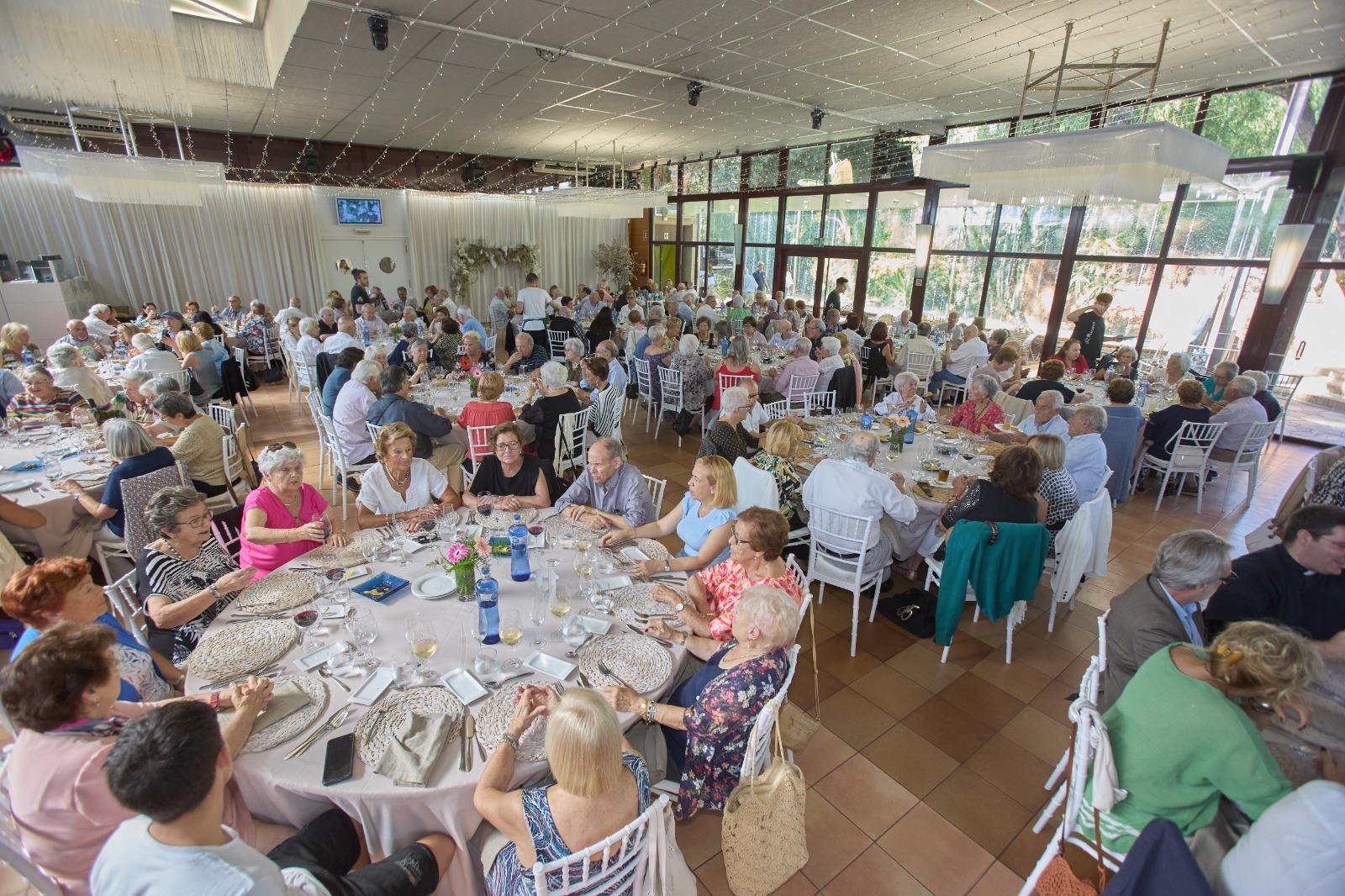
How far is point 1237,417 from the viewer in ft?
18.3

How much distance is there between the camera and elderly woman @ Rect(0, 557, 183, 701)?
6.52ft

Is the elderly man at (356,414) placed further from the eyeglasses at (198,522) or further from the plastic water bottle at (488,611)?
the plastic water bottle at (488,611)

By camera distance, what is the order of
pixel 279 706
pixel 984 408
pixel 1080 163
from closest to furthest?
pixel 279 706 → pixel 1080 163 → pixel 984 408

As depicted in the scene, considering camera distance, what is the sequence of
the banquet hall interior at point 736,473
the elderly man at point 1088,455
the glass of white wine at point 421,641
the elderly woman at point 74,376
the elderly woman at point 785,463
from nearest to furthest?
the banquet hall interior at point 736,473 < the glass of white wine at point 421,641 < the elderly woman at point 785,463 < the elderly man at point 1088,455 < the elderly woman at point 74,376

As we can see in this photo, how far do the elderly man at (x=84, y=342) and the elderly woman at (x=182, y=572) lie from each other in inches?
255

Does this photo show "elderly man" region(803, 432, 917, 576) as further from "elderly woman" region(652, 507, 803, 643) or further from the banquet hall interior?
"elderly woman" region(652, 507, 803, 643)

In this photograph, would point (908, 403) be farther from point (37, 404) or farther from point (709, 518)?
point (37, 404)

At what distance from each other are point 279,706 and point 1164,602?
326 centimetres

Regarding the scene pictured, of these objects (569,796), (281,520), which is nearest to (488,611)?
(569,796)

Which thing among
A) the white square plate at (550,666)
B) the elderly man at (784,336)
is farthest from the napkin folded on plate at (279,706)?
the elderly man at (784,336)

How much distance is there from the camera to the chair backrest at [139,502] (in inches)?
133

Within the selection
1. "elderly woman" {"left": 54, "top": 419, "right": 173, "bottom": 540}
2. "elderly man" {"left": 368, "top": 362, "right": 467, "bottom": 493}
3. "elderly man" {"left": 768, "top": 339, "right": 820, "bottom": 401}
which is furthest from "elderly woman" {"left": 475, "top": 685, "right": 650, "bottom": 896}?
"elderly man" {"left": 768, "top": 339, "right": 820, "bottom": 401}

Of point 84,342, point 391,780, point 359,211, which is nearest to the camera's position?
point 391,780

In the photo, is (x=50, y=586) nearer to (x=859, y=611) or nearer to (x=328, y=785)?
(x=328, y=785)
